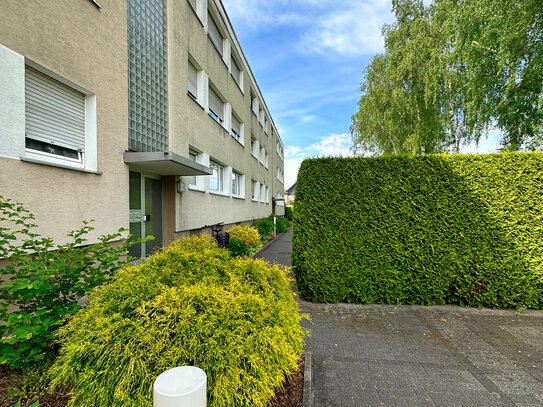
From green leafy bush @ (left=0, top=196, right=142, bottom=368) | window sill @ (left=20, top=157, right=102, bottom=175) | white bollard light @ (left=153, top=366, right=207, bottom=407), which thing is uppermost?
window sill @ (left=20, top=157, right=102, bottom=175)

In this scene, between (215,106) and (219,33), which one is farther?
(219,33)

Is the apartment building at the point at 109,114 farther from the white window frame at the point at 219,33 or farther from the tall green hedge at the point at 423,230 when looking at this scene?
the tall green hedge at the point at 423,230

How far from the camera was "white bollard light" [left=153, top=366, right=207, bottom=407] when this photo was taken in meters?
1.26

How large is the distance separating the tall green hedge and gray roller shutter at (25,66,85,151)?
423 cm

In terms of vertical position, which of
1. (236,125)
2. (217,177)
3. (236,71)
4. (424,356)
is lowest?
(424,356)

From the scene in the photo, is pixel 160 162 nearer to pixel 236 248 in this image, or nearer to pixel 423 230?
pixel 236 248

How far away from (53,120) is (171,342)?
414 cm

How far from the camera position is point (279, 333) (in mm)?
2012

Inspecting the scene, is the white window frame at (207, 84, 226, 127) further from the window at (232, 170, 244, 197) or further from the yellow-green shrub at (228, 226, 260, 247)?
the yellow-green shrub at (228, 226, 260, 247)

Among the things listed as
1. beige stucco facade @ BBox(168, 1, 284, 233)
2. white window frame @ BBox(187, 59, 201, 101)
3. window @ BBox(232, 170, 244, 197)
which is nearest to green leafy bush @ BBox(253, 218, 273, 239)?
beige stucco facade @ BBox(168, 1, 284, 233)

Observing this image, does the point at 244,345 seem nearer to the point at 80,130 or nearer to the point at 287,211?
the point at 80,130

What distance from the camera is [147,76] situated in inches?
235

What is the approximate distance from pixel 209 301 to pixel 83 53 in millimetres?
4868

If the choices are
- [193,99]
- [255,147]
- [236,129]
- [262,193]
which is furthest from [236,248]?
[262,193]
